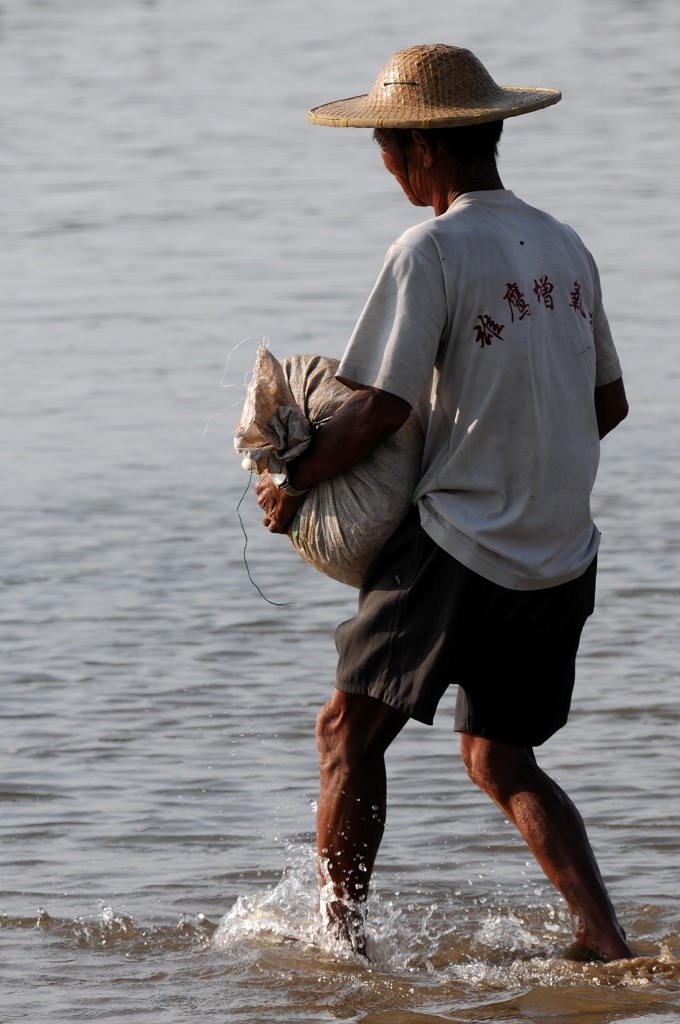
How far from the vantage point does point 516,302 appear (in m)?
3.72

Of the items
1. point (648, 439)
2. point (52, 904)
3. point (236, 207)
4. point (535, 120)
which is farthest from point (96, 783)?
point (535, 120)

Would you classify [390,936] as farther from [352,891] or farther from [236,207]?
[236,207]

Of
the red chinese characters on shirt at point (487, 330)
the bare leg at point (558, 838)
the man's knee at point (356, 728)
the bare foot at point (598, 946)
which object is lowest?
the bare foot at point (598, 946)

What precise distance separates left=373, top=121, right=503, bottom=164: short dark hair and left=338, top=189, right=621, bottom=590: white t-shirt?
10 cm

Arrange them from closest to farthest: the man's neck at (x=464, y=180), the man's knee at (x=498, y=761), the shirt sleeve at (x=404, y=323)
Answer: the shirt sleeve at (x=404, y=323)
the man's neck at (x=464, y=180)
the man's knee at (x=498, y=761)

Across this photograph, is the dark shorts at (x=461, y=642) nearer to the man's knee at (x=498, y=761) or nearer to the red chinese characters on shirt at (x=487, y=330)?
the man's knee at (x=498, y=761)

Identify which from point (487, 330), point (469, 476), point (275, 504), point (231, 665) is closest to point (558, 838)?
point (469, 476)

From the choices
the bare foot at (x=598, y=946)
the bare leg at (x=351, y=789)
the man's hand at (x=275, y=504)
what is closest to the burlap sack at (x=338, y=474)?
the man's hand at (x=275, y=504)

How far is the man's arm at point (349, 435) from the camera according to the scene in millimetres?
3674

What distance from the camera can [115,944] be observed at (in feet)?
14.0

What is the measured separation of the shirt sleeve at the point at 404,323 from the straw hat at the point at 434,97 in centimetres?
29

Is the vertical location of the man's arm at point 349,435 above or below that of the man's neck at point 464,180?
below

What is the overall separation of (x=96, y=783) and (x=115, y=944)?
105 cm

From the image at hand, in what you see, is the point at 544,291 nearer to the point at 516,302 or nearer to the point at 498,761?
the point at 516,302
